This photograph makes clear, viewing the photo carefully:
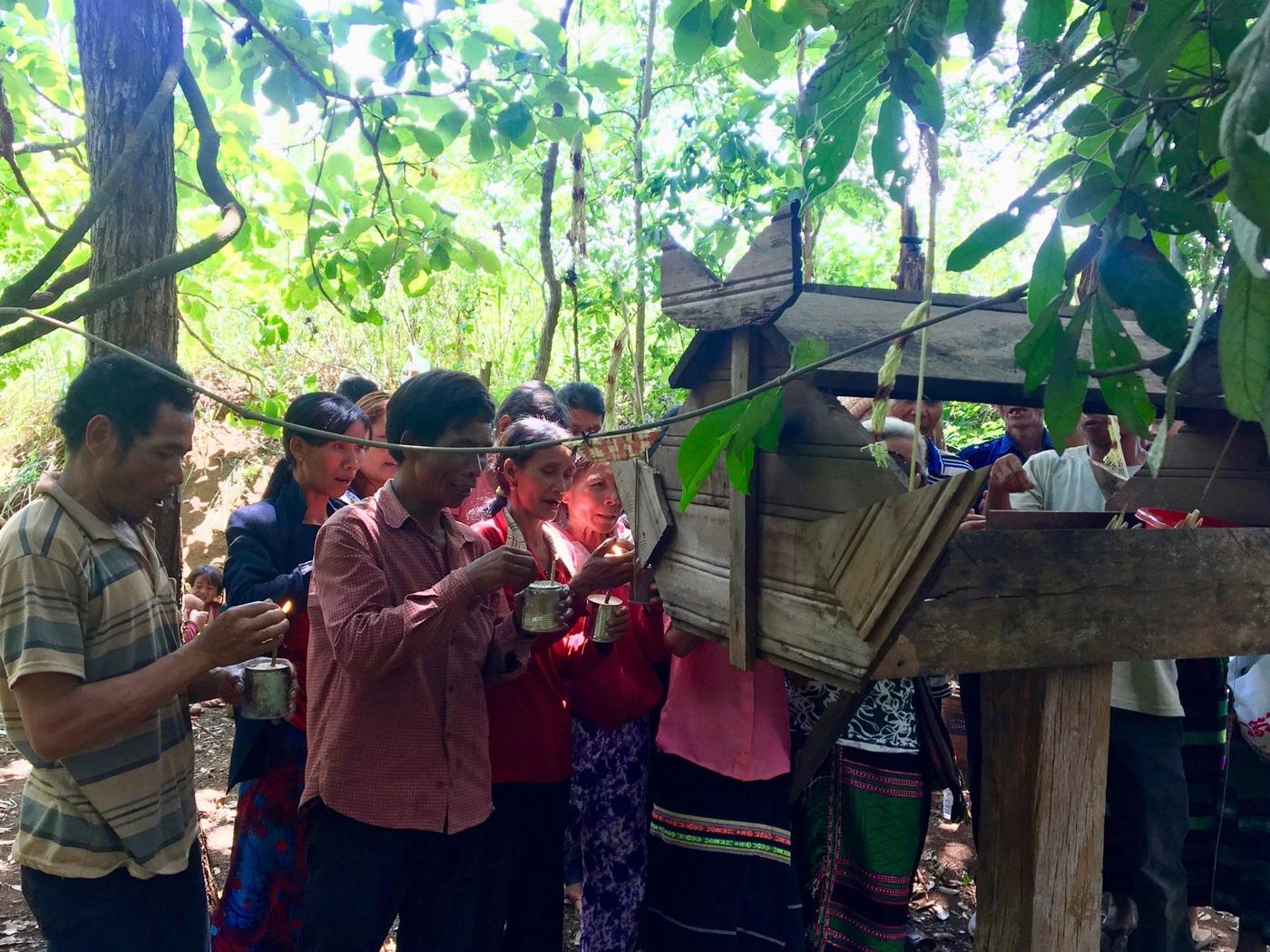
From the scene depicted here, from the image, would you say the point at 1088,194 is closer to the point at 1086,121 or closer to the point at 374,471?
the point at 1086,121

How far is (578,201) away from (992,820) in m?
5.28

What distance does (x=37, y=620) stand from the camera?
5.76ft

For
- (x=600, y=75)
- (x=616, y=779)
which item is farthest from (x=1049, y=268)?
(x=600, y=75)

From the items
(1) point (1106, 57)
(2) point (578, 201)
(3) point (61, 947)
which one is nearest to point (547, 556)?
(3) point (61, 947)

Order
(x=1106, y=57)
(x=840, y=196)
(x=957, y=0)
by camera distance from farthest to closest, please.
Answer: (x=840, y=196), (x=957, y=0), (x=1106, y=57)

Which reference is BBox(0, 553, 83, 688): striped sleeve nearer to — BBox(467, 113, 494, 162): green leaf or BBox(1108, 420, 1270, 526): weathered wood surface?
BBox(1108, 420, 1270, 526): weathered wood surface

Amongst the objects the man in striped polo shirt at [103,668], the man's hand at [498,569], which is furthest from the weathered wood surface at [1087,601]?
the man in striped polo shirt at [103,668]

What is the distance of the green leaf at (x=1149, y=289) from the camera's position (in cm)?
103

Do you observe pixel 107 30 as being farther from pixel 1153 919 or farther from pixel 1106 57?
pixel 1153 919

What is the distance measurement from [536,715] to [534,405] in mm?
1272

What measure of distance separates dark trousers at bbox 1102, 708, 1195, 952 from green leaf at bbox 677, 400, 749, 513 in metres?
2.25

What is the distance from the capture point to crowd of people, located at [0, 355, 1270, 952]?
1885 mm

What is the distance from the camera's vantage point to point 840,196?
6168mm

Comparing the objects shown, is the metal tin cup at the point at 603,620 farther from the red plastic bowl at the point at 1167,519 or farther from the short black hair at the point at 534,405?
the red plastic bowl at the point at 1167,519
